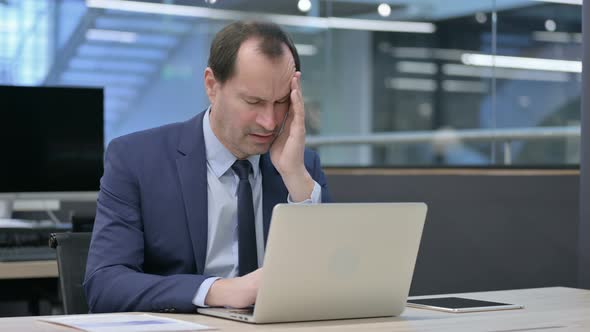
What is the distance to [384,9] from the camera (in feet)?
20.8

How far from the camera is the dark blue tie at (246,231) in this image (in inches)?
88.1

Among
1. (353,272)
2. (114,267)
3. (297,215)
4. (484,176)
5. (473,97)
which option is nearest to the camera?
(297,215)

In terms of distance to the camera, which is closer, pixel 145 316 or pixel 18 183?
pixel 145 316

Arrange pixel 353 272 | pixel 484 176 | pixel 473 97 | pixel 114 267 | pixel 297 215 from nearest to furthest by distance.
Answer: pixel 297 215 → pixel 353 272 → pixel 114 267 → pixel 484 176 → pixel 473 97

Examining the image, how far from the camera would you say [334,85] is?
20.7ft

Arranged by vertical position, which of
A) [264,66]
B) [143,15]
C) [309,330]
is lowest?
[309,330]

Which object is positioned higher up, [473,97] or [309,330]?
[473,97]

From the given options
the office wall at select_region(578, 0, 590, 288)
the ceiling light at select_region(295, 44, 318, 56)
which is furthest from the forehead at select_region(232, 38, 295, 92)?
the ceiling light at select_region(295, 44, 318, 56)

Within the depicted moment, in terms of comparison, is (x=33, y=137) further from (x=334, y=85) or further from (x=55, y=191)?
(x=334, y=85)

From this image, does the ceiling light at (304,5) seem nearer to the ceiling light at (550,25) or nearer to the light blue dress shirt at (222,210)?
the ceiling light at (550,25)

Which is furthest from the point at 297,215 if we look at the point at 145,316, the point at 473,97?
the point at 473,97

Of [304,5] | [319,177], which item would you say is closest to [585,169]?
[319,177]

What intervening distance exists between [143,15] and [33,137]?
7.55ft

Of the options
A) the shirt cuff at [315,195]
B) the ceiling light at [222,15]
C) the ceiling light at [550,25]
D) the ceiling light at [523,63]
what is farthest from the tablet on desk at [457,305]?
the ceiling light at [222,15]
